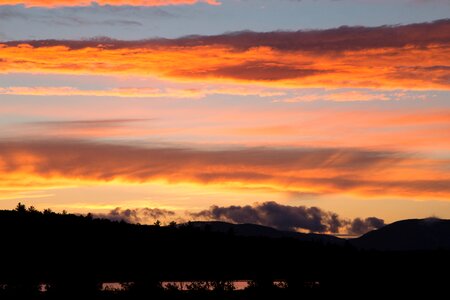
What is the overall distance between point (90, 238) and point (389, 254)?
161 ft

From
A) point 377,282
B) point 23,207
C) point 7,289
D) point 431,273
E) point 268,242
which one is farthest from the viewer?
point 268,242

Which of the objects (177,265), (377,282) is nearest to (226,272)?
(177,265)

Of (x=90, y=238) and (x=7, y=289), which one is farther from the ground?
(x=90, y=238)

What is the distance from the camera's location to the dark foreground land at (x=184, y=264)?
2576 inches

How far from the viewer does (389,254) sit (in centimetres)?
13675

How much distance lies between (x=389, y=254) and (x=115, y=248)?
147 feet

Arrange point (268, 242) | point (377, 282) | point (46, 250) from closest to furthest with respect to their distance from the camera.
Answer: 1. point (377, 282)
2. point (46, 250)
3. point (268, 242)

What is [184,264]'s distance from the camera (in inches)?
5197

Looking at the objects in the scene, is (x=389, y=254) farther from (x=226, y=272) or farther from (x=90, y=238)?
(x=90, y=238)

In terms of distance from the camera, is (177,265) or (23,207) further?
(23,207)

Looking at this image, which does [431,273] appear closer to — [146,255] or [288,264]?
[288,264]

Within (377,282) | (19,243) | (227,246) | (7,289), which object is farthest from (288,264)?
(7,289)

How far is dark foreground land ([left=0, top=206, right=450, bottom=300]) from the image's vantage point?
65.4m

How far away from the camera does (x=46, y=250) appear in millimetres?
119000
